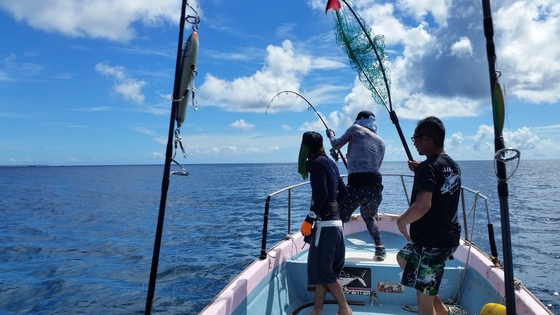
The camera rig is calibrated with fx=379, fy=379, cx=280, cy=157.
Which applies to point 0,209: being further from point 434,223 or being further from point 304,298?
point 434,223

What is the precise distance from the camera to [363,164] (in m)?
→ 5.04

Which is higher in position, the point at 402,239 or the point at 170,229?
the point at 402,239

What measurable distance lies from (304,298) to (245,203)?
23483 mm

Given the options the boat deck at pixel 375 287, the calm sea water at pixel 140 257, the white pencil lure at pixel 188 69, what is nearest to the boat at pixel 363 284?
the boat deck at pixel 375 287

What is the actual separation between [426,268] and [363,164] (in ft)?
6.64

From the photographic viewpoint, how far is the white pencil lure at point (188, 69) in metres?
3.15

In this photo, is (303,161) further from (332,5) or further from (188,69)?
(332,5)

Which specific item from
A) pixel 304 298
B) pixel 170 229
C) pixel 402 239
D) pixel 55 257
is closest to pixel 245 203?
pixel 170 229

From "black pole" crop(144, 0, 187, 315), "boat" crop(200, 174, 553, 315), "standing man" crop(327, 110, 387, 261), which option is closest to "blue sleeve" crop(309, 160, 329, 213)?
"boat" crop(200, 174, 553, 315)

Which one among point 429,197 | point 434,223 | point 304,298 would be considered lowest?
point 304,298

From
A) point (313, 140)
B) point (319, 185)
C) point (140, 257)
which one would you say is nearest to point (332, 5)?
point (313, 140)

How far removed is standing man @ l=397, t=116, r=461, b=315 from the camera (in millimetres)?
2881

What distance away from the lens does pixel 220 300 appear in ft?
11.4

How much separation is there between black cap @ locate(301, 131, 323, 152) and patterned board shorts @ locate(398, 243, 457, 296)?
1389 millimetres
